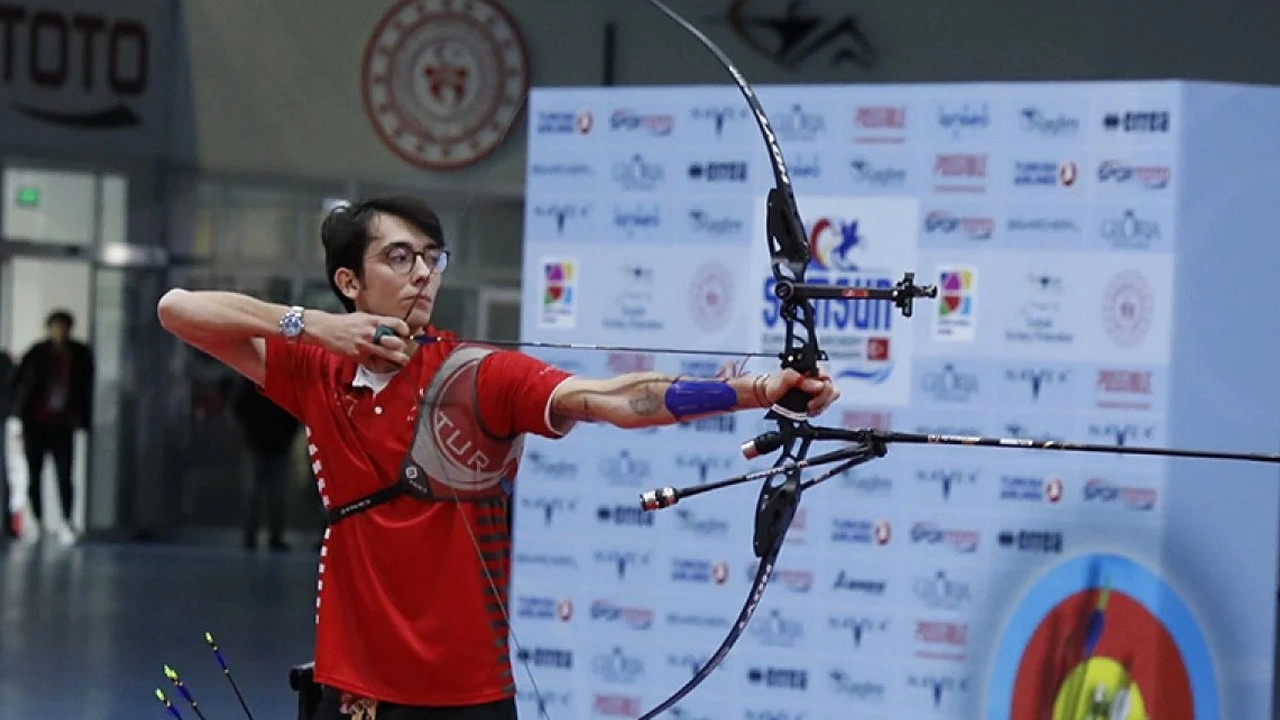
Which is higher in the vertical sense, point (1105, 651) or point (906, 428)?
point (906, 428)

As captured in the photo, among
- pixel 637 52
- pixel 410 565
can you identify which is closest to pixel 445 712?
pixel 410 565

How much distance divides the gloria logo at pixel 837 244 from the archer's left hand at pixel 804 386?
118 inches

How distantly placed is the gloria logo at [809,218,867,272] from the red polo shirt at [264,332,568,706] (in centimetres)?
272

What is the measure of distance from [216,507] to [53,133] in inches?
106

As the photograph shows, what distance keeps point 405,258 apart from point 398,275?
3 centimetres

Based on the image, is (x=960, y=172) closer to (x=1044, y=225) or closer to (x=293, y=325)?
(x=1044, y=225)

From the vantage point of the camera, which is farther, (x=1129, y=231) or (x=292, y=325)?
(x=1129, y=231)

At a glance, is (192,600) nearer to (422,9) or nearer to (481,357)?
(422,9)

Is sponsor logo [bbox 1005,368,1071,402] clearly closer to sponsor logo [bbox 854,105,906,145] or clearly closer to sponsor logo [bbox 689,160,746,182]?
sponsor logo [bbox 854,105,906,145]

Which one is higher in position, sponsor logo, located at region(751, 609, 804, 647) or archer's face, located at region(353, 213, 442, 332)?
archer's face, located at region(353, 213, 442, 332)

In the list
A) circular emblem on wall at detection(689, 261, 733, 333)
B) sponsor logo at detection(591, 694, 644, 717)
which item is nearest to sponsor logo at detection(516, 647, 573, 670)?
sponsor logo at detection(591, 694, 644, 717)

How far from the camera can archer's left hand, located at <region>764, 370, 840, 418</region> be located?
227cm

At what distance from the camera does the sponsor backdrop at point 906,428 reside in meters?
4.92

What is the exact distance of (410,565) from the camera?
2.60 m
